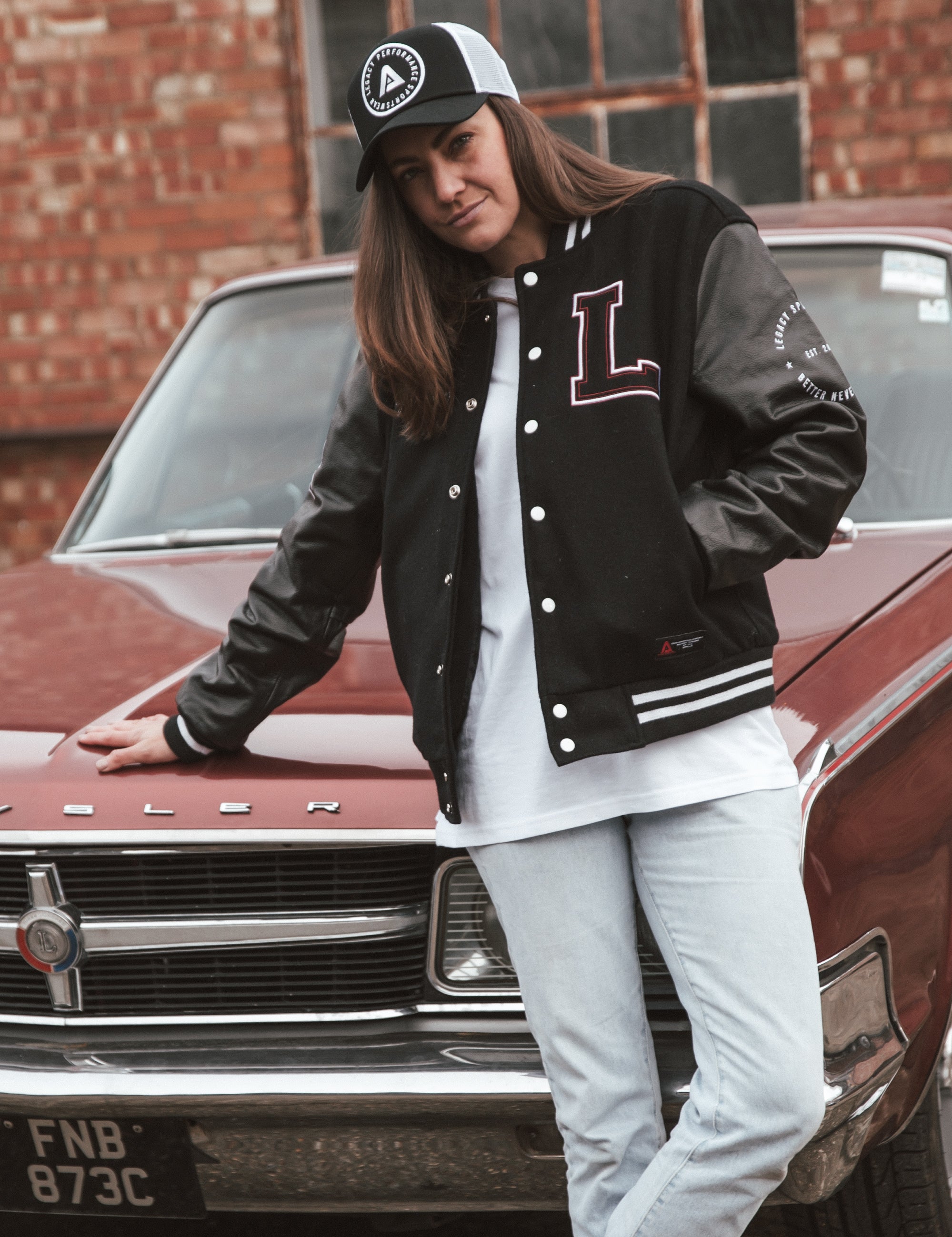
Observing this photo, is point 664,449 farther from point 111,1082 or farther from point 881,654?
point 111,1082

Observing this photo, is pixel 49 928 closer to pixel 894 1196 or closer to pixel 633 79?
pixel 894 1196

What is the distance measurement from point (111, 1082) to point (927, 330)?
2.21 meters

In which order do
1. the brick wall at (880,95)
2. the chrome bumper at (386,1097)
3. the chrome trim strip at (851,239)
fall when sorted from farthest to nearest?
the brick wall at (880,95), the chrome trim strip at (851,239), the chrome bumper at (386,1097)

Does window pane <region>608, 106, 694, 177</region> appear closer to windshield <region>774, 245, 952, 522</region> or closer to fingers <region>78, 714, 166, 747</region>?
windshield <region>774, 245, 952, 522</region>

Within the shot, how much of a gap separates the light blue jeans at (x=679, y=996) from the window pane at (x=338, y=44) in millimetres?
6836

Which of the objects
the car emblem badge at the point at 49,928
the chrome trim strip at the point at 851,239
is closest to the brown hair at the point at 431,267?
the car emblem badge at the point at 49,928

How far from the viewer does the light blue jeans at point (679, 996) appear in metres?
1.79

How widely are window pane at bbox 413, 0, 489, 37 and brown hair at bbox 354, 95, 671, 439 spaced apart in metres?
6.29

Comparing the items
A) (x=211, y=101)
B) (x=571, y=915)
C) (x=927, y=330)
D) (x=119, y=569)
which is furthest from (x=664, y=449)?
(x=211, y=101)

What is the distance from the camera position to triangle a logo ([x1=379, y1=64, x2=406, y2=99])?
1.90 meters

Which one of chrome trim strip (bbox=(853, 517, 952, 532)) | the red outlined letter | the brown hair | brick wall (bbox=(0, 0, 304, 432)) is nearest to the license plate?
the brown hair

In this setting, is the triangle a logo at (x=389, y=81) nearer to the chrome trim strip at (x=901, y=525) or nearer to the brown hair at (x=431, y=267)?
the brown hair at (x=431, y=267)

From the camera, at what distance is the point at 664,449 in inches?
71.8

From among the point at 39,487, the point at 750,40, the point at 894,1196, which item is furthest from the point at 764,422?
the point at 39,487
